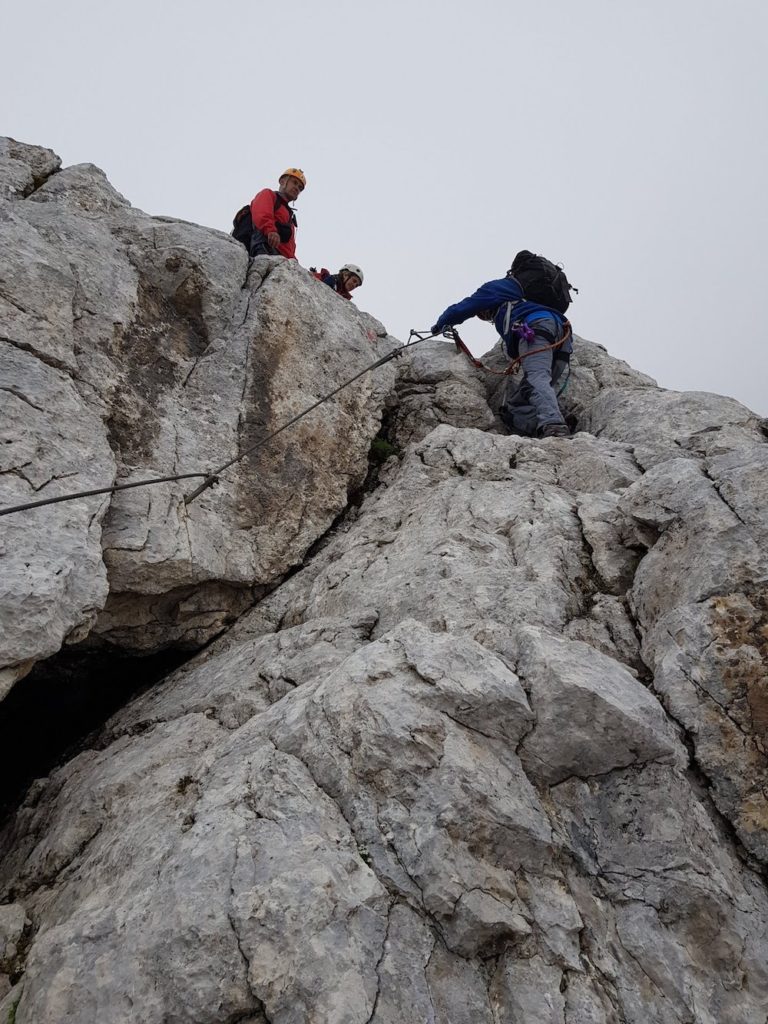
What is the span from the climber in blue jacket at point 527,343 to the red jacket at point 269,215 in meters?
3.57

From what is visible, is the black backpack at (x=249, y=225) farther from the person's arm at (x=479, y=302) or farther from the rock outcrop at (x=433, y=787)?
the rock outcrop at (x=433, y=787)

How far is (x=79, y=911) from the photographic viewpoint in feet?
14.0

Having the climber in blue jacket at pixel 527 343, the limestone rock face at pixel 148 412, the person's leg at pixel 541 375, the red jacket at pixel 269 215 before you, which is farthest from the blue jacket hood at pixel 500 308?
the red jacket at pixel 269 215

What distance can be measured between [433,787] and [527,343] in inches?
392

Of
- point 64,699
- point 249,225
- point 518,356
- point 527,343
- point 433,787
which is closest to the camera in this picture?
point 433,787

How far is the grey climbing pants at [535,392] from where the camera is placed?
1169cm

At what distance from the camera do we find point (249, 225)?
13711 mm

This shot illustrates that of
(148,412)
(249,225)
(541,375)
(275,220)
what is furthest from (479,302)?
(148,412)

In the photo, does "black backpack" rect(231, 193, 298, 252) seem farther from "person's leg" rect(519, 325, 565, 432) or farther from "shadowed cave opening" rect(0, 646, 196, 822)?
"shadowed cave opening" rect(0, 646, 196, 822)

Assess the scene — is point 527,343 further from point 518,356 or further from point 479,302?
point 479,302

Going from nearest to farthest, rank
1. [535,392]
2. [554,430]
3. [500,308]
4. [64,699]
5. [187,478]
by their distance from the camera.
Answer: [187,478], [64,699], [554,430], [535,392], [500,308]

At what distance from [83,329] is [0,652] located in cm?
470

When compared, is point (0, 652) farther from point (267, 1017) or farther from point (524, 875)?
point (524, 875)

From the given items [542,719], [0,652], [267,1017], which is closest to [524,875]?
[542,719]
